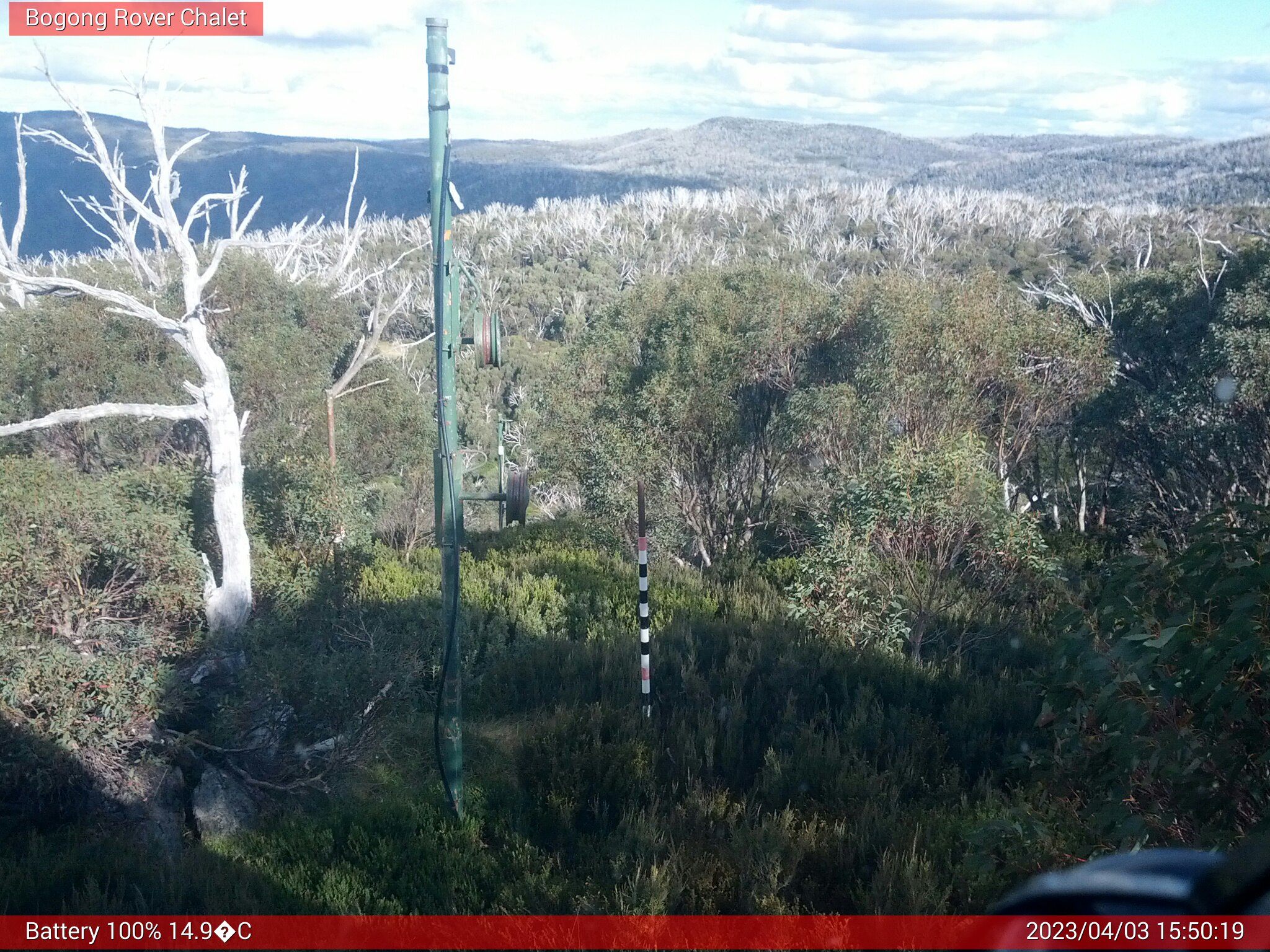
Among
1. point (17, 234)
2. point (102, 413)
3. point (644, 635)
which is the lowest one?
point (644, 635)

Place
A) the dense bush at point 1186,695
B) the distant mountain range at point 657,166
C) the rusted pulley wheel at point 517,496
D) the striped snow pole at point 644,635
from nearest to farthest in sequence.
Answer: the dense bush at point 1186,695
the rusted pulley wheel at point 517,496
the striped snow pole at point 644,635
the distant mountain range at point 657,166

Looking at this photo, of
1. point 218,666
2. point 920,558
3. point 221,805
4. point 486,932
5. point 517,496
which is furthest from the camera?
point 920,558

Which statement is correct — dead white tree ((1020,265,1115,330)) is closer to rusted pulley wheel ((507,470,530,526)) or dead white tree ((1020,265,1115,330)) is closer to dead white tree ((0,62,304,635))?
dead white tree ((0,62,304,635))

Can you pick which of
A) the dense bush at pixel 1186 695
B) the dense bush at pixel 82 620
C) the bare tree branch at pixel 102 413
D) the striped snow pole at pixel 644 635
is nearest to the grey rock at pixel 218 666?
the dense bush at pixel 82 620

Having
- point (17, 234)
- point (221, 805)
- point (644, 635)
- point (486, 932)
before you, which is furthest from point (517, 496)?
point (17, 234)

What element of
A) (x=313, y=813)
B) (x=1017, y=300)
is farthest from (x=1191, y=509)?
(x=313, y=813)

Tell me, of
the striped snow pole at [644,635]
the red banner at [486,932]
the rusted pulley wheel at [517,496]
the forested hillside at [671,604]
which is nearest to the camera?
the red banner at [486,932]

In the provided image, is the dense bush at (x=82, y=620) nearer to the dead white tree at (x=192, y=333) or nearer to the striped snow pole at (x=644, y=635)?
the dead white tree at (x=192, y=333)

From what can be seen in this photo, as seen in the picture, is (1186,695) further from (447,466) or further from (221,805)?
(221,805)
